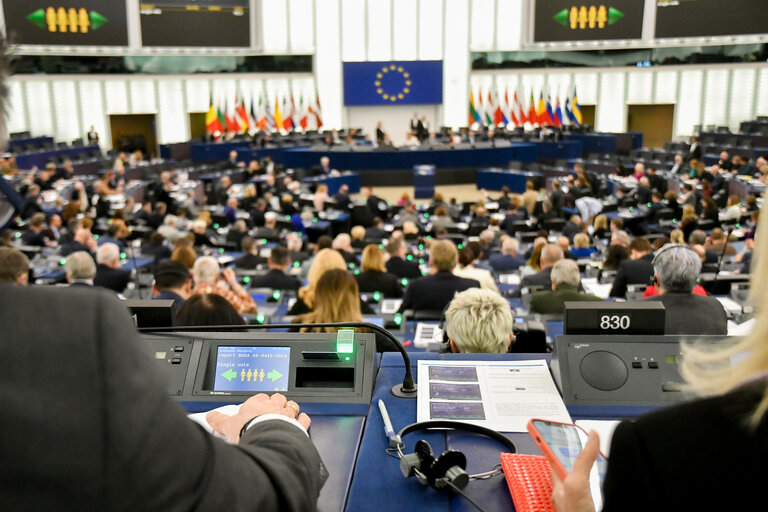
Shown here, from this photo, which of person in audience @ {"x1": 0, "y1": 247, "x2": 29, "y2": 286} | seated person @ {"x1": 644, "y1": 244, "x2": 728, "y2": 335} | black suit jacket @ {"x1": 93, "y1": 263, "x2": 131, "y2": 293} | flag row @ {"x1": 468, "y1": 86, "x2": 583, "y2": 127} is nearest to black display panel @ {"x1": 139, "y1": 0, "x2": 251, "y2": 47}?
flag row @ {"x1": 468, "y1": 86, "x2": 583, "y2": 127}

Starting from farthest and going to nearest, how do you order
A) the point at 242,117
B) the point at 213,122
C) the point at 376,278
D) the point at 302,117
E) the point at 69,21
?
the point at 302,117, the point at 242,117, the point at 213,122, the point at 69,21, the point at 376,278

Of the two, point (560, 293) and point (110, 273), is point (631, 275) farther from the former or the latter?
point (110, 273)

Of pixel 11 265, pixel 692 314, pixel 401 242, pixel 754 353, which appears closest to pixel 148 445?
pixel 754 353

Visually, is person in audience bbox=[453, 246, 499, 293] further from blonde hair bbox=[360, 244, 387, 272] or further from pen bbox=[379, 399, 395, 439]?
pen bbox=[379, 399, 395, 439]

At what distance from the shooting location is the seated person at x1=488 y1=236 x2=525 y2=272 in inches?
359

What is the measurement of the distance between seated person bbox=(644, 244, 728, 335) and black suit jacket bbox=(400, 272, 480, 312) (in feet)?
7.16

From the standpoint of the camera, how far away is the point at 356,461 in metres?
1.86

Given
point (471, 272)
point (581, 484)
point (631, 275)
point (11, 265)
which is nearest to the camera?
point (581, 484)

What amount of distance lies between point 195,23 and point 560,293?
2291 cm

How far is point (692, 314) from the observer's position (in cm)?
406

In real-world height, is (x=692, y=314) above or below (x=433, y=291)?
above

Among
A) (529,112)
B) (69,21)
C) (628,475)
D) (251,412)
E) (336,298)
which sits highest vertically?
(69,21)

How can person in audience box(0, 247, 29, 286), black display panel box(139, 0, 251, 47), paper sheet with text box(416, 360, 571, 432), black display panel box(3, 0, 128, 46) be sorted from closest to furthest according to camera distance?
paper sheet with text box(416, 360, 571, 432) < person in audience box(0, 247, 29, 286) < black display panel box(3, 0, 128, 46) < black display panel box(139, 0, 251, 47)

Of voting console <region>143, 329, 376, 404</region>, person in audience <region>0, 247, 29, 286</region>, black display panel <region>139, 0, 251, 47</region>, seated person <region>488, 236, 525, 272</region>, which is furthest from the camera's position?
black display panel <region>139, 0, 251, 47</region>
